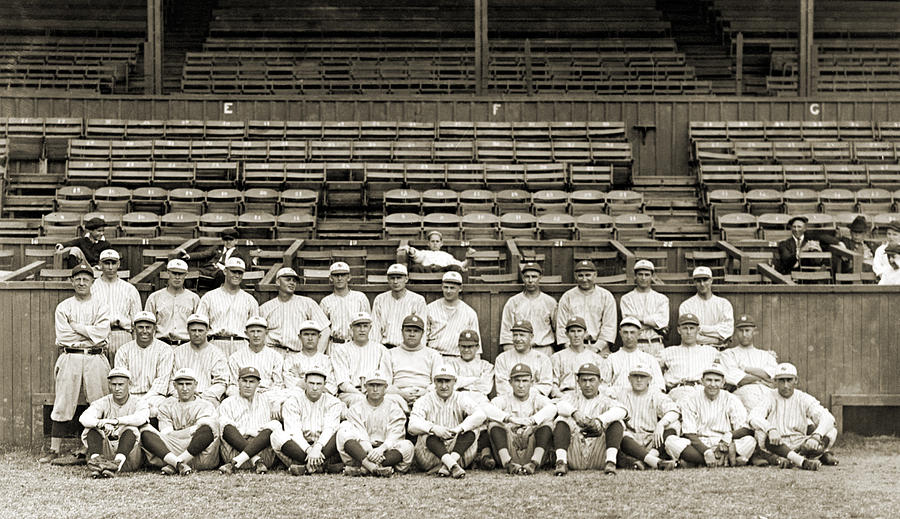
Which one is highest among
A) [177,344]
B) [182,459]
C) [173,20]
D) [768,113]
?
[173,20]

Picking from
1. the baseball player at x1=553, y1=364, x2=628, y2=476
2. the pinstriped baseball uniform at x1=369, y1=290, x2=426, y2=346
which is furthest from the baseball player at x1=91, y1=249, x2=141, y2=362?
the baseball player at x1=553, y1=364, x2=628, y2=476

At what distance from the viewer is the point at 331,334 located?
12.2m

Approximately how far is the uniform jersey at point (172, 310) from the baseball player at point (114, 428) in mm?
1095

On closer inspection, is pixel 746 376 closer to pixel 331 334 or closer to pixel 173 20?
pixel 331 334

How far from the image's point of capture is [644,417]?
1109 cm

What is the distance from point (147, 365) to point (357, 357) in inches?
82.4

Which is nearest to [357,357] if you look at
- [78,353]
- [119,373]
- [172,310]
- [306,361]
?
[306,361]

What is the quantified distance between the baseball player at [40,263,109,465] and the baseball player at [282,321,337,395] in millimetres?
1916

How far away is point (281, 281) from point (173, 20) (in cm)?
1580

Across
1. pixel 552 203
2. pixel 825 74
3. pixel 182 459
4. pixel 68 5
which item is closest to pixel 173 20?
pixel 68 5

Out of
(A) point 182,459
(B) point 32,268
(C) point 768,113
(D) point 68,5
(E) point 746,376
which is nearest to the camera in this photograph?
(A) point 182,459

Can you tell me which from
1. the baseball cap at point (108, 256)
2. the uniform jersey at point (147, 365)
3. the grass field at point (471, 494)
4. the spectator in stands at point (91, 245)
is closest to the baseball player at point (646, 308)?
the grass field at point (471, 494)

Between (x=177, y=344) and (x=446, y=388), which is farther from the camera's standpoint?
(x=177, y=344)

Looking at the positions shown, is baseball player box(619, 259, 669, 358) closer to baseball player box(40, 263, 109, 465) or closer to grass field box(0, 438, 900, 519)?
grass field box(0, 438, 900, 519)
